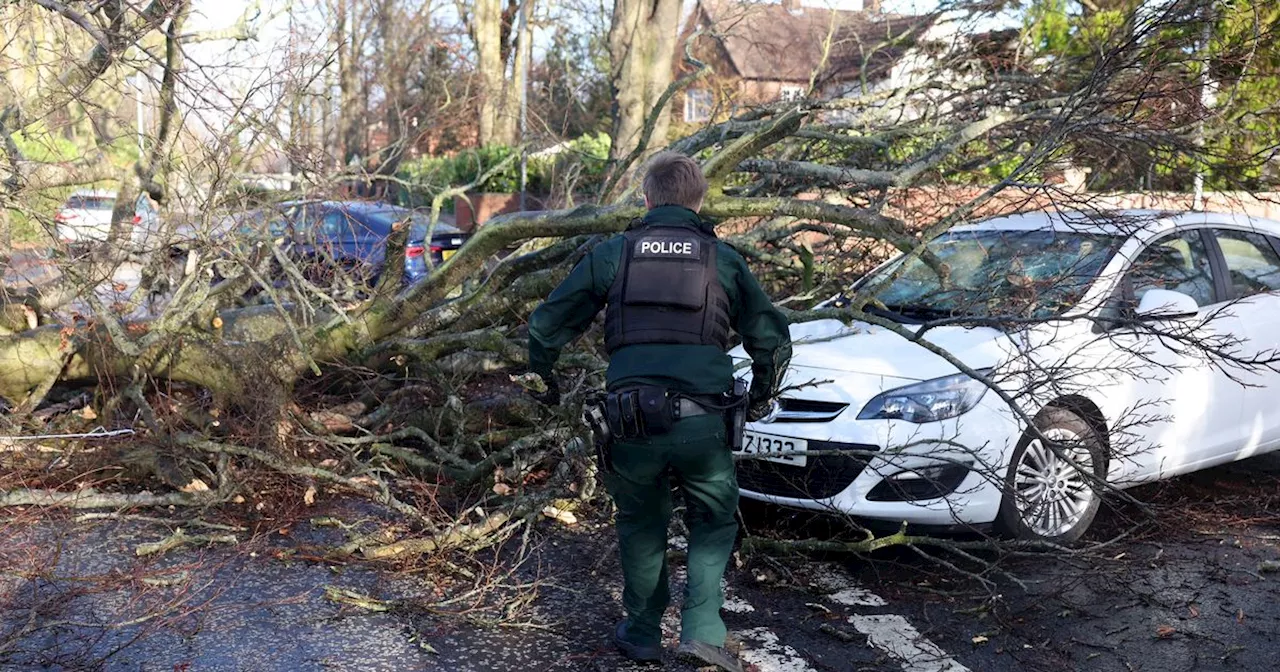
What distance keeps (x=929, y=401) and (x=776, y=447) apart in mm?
703

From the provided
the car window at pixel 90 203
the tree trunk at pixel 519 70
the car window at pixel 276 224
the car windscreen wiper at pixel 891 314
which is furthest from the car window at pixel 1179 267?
the tree trunk at pixel 519 70

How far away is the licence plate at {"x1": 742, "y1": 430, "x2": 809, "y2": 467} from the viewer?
4.93m

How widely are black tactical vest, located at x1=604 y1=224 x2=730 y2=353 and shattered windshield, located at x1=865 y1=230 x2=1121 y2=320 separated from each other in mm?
1796

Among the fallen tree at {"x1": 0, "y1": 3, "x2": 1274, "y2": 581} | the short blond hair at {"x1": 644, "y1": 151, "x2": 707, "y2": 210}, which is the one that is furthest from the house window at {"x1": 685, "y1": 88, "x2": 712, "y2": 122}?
the short blond hair at {"x1": 644, "y1": 151, "x2": 707, "y2": 210}

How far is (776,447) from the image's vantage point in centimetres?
499

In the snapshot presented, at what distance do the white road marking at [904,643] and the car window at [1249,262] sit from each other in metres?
2.95

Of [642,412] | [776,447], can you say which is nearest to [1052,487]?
[776,447]

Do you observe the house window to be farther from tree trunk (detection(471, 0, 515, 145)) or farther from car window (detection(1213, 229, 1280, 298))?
tree trunk (detection(471, 0, 515, 145))

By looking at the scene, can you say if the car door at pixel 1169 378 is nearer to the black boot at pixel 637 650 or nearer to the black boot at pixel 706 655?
the black boot at pixel 706 655

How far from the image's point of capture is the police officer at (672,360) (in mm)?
3707

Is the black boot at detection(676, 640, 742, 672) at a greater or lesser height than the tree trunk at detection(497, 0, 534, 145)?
lesser

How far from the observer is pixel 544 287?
6.03 m

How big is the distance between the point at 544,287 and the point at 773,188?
183cm

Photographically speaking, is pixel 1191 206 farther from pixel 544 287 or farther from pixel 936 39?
pixel 544 287
